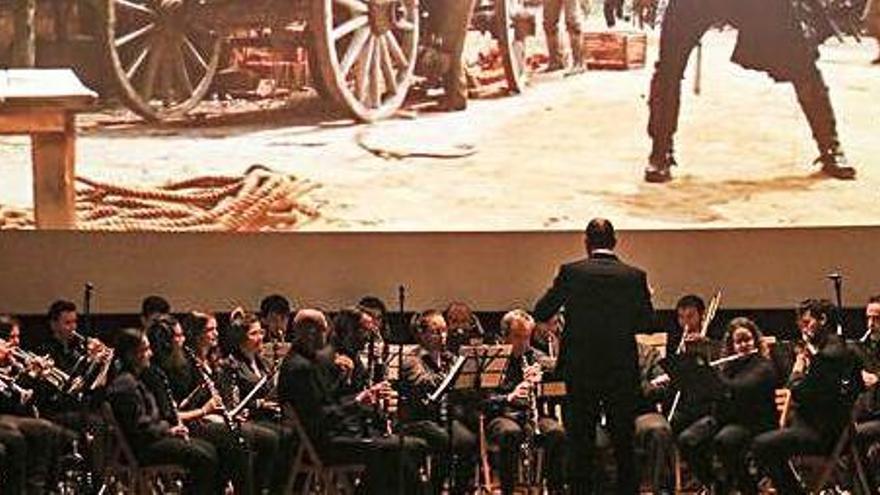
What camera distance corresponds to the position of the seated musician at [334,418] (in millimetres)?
8320

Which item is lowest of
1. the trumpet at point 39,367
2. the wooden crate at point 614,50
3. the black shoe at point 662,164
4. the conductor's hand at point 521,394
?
the conductor's hand at point 521,394

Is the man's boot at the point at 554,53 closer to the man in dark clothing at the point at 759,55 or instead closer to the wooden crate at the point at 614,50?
the wooden crate at the point at 614,50

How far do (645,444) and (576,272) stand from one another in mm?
892

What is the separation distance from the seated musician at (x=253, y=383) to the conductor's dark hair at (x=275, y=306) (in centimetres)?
36

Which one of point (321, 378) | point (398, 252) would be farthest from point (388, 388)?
point (398, 252)

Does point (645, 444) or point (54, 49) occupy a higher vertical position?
point (54, 49)

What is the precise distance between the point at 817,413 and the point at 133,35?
4194 millimetres

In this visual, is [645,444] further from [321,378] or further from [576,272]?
[321,378]

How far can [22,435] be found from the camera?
8.45 m

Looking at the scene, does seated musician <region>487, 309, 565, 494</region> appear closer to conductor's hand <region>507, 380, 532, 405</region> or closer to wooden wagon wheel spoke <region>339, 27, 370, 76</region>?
conductor's hand <region>507, 380, 532, 405</region>

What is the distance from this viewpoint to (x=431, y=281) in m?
10.7

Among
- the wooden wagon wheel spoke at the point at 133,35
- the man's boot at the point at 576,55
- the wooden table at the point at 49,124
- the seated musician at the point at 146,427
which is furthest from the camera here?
the man's boot at the point at 576,55

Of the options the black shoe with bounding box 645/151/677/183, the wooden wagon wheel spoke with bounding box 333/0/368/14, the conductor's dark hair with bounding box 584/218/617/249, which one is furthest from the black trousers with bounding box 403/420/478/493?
the wooden wagon wheel spoke with bounding box 333/0/368/14

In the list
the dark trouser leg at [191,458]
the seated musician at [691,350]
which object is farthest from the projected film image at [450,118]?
the dark trouser leg at [191,458]
